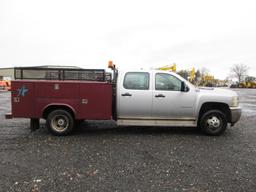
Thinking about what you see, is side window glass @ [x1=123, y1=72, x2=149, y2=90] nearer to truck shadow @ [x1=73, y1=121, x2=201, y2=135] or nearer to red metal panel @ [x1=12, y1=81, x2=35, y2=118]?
truck shadow @ [x1=73, y1=121, x2=201, y2=135]

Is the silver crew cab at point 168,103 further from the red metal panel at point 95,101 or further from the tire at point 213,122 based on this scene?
the red metal panel at point 95,101

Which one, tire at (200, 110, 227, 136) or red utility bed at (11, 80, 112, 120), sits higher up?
red utility bed at (11, 80, 112, 120)

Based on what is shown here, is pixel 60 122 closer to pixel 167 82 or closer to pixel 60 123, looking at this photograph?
pixel 60 123

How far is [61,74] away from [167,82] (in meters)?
3.06

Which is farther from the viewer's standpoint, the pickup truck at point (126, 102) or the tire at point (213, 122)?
the tire at point (213, 122)

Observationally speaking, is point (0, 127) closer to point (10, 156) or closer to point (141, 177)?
point (10, 156)

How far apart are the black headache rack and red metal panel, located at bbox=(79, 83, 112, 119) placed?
28cm

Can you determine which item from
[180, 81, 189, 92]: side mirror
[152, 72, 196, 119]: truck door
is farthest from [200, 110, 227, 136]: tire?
[180, 81, 189, 92]: side mirror

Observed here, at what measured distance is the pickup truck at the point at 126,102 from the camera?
6.23 meters

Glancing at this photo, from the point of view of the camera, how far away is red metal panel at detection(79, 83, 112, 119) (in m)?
6.26

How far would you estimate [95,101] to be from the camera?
6332mm

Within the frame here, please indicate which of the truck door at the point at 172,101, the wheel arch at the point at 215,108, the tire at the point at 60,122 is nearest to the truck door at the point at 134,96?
the truck door at the point at 172,101

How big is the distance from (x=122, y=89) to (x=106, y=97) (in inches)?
20.8

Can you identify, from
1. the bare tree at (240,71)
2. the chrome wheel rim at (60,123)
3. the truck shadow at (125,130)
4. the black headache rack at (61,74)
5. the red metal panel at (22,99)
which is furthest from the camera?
the bare tree at (240,71)
